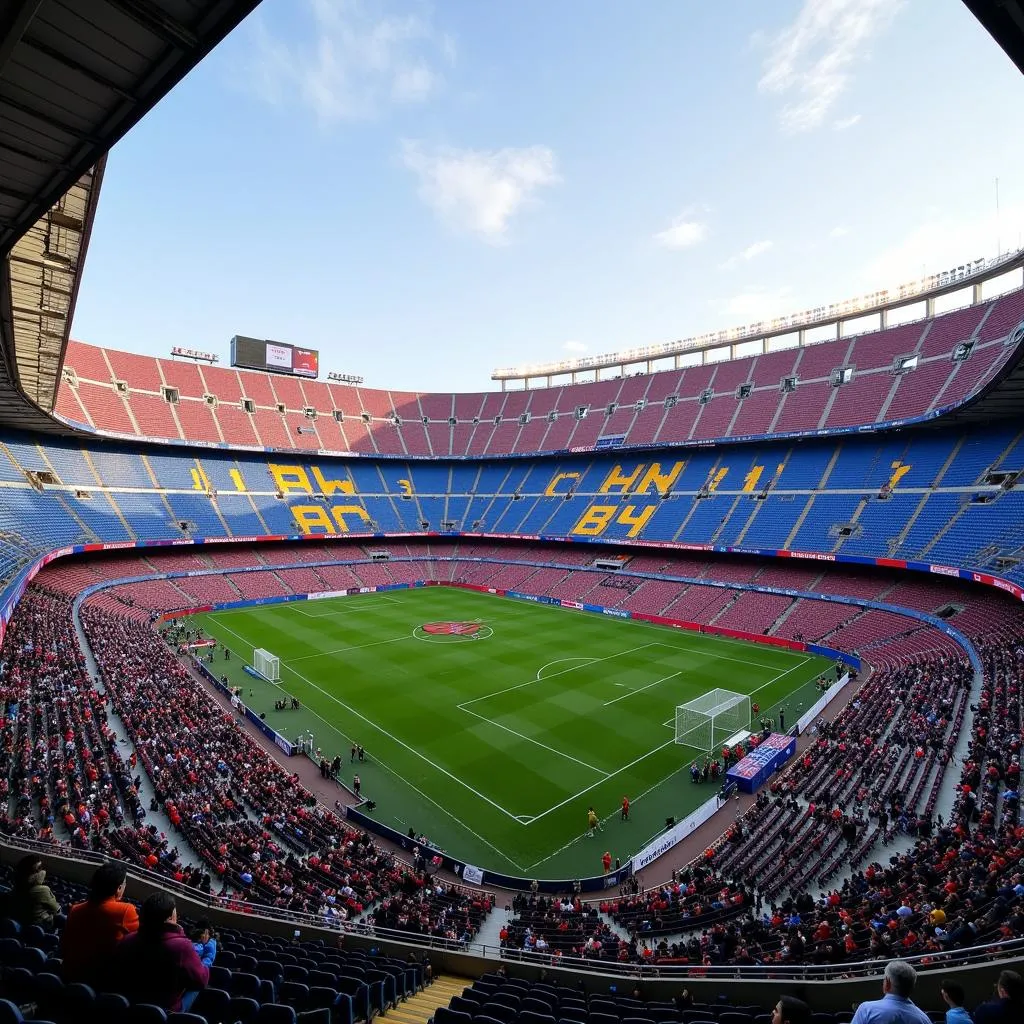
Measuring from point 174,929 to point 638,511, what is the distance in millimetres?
55143

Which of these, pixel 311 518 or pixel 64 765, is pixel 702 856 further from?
pixel 311 518

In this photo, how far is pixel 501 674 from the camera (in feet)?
112

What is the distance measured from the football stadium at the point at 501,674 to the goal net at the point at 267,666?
0.21 metres

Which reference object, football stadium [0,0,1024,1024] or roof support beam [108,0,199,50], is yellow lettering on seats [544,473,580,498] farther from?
roof support beam [108,0,199,50]

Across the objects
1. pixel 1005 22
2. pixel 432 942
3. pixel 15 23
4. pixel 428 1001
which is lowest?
pixel 432 942

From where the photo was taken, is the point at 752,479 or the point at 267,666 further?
the point at 752,479

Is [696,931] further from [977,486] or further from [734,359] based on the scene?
[734,359]

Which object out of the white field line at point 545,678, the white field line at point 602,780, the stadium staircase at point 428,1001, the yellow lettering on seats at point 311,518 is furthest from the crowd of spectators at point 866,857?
the yellow lettering on seats at point 311,518

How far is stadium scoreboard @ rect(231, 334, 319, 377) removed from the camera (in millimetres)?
67562

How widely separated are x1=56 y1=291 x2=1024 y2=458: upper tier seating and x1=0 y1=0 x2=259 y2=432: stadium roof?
42.5 m

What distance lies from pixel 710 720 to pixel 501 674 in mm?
12239

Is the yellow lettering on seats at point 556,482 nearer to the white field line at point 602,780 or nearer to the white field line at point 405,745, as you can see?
the white field line at point 405,745

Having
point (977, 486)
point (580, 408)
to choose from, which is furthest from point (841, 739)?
point (580, 408)

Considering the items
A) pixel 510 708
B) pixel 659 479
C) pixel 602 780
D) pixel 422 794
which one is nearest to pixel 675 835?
pixel 602 780
